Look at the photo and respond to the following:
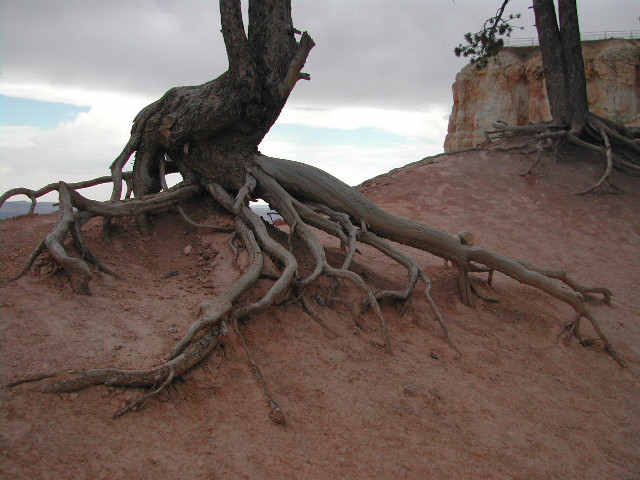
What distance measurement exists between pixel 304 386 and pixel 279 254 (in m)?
1.42

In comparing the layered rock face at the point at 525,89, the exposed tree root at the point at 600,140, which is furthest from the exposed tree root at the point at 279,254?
the layered rock face at the point at 525,89

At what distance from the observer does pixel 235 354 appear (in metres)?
3.81

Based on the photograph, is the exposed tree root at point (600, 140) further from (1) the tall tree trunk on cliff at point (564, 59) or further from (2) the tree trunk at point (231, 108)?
(2) the tree trunk at point (231, 108)

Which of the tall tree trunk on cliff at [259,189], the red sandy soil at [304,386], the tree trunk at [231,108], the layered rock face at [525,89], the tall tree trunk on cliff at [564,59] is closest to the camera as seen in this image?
the red sandy soil at [304,386]

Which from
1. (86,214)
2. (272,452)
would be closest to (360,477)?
(272,452)

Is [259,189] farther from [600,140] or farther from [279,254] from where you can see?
[600,140]

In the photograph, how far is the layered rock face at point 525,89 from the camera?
23359 millimetres

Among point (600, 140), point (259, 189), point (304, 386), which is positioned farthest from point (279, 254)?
point (600, 140)

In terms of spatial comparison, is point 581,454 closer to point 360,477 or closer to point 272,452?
point 360,477

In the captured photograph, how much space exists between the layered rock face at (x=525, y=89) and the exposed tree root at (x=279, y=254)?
18664 millimetres

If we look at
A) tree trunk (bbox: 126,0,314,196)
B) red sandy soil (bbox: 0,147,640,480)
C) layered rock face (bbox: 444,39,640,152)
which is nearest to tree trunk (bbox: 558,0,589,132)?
red sandy soil (bbox: 0,147,640,480)

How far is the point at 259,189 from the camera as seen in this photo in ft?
19.1

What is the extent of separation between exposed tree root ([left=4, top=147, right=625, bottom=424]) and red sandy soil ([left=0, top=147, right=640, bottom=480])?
11cm

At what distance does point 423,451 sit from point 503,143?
A: 10.1m
